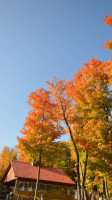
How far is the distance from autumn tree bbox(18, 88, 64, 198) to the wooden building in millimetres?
7422

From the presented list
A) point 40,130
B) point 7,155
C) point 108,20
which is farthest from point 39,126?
point 7,155

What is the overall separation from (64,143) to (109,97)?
611 centimetres

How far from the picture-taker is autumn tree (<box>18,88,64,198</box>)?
1389 centimetres

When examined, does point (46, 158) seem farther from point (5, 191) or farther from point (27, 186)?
point (5, 191)

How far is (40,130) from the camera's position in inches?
563

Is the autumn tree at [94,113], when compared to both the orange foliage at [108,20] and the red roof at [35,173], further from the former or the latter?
the red roof at [35,173]

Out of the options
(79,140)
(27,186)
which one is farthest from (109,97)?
(27,186)

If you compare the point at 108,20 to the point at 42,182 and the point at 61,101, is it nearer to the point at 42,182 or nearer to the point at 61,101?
the point at 61,101

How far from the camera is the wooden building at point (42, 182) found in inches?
778

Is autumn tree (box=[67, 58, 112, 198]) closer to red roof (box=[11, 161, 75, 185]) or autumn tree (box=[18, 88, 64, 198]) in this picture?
autumn tree (box=[18, 88, 64, 198])

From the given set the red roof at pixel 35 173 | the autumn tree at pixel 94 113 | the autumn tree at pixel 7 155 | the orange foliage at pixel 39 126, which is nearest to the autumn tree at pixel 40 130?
the orange foliage at pixel 39 126

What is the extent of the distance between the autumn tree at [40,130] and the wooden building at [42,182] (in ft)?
24.3

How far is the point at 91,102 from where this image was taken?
557 inches

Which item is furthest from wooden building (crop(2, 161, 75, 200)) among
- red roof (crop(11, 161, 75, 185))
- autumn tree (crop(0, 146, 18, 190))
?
autumn tree (crop(0, 146, 18, 190))
